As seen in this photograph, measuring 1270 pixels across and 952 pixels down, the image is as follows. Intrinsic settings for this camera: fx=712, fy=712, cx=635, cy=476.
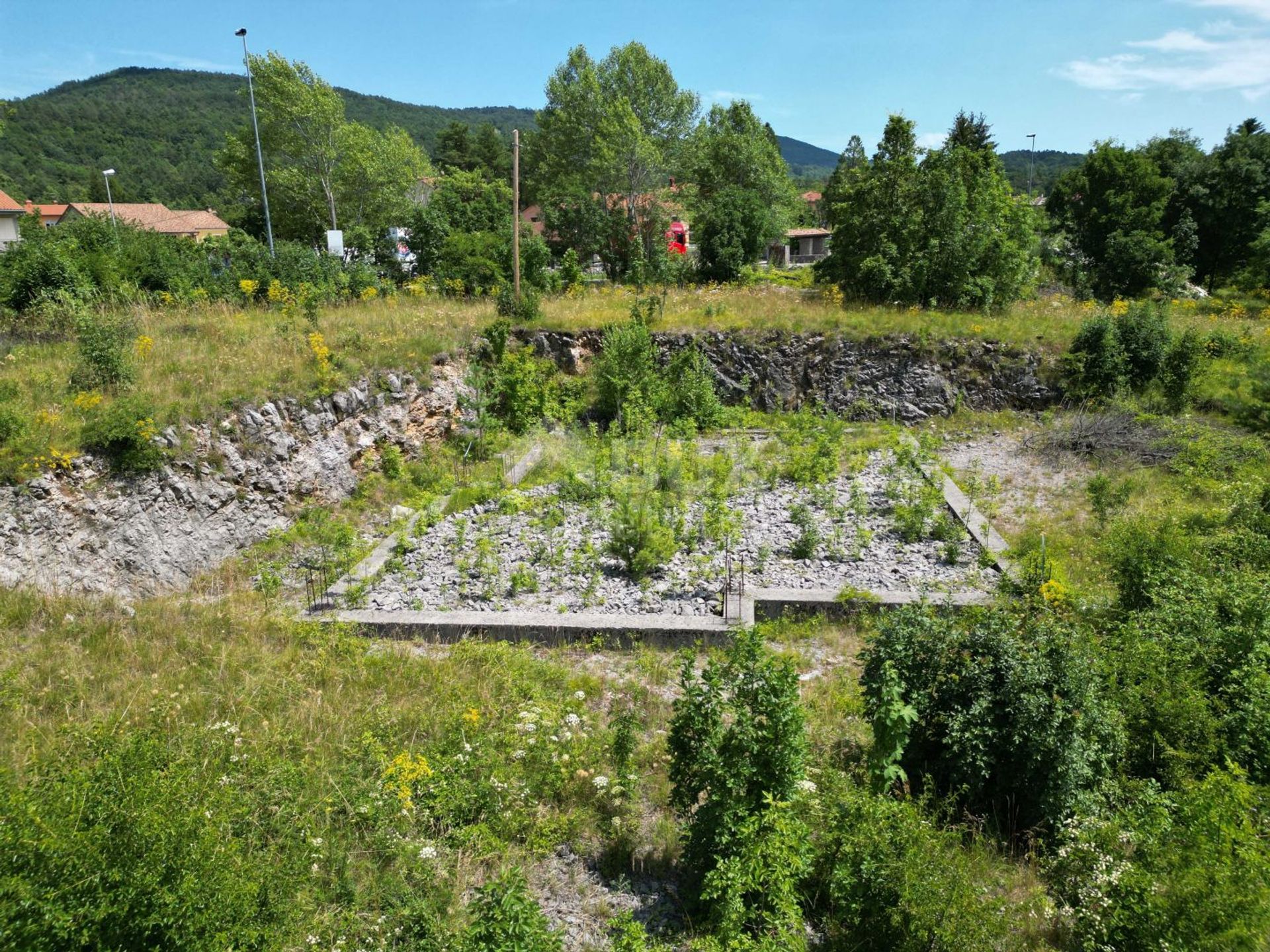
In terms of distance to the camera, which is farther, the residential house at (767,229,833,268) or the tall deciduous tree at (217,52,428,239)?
the residential house at (767,229,833,268)

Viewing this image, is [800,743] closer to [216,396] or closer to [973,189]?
[216,396]

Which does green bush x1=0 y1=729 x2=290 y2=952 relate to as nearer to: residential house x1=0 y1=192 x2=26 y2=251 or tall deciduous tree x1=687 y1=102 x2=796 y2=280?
tall deciduous tree x1=687 y1=102 x2=796 y2=280

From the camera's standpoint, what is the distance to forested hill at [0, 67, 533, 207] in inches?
3019

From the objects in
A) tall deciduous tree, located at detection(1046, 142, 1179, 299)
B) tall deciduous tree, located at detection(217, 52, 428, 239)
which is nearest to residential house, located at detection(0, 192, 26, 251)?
tall deciduous tree, located at detection(217, 52, 428, 239)

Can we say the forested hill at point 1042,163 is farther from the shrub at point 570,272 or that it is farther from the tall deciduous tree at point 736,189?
the shrub at point 570,272

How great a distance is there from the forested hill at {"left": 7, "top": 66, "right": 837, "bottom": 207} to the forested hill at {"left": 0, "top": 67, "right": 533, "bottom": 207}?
169mm

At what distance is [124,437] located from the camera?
23.9 ft

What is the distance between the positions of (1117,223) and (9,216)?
50.5 metres

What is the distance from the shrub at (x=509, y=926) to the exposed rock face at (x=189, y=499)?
19.2 ft

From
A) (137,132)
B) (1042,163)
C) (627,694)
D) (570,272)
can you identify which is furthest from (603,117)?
(1042,163)

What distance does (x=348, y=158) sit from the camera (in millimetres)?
34062

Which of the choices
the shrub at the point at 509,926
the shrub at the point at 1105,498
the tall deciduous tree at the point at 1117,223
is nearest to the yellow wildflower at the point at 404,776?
the shrub at the point at 509,926

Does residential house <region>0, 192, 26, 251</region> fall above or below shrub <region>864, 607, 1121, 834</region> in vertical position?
above

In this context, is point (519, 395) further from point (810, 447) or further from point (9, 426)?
point (9, 426)
